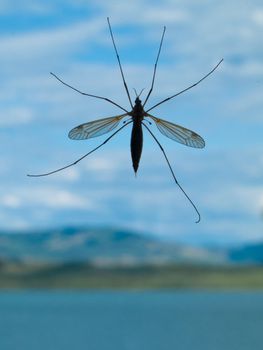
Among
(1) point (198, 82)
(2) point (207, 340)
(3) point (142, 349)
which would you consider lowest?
(1) point (198, 82)

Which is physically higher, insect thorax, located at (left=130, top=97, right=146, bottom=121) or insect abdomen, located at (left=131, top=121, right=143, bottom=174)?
insect thorax, located at (left=130, top=97, right=146, bottom=121)

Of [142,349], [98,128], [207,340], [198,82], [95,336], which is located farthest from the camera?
[95,336]

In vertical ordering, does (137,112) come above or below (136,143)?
above

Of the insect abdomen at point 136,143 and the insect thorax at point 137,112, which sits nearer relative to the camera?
the insect abdomen at point 136,143

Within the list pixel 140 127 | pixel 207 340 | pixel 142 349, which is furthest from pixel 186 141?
pixel 207 340

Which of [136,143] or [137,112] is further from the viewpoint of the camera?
[137,112]

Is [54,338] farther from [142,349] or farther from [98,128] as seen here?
[98,128]

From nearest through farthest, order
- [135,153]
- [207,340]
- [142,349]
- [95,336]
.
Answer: [135,153]
[142,349]
[207,340]
[95,336]

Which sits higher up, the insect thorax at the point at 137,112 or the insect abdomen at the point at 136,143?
the insect thorax at the point at 137,112
